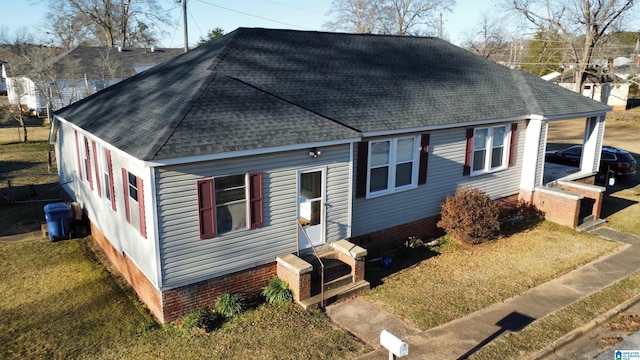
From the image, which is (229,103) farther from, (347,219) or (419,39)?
(419,39)

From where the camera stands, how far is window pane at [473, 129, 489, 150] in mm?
14851

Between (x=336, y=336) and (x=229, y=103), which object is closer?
(x=336, y=336)

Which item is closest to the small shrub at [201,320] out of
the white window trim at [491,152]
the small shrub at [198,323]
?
the small shrub at [198,323]

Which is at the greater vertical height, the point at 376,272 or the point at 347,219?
the point at 347,219

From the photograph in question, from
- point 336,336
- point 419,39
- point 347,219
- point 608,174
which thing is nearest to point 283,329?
point 336,336

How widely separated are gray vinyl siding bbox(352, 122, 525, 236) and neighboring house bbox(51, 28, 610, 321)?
43 millimetres

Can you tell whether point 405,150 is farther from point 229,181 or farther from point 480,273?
point 229,181

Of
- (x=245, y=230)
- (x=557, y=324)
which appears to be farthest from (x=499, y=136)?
(x=245, y=230)

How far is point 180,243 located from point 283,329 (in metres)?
2.60

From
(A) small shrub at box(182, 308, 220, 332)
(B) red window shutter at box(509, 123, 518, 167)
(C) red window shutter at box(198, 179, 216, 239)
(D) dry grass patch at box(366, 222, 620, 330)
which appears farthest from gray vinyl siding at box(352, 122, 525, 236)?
(A) small shrub at box(182, 308, 220, 332)

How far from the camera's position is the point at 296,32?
1555cm

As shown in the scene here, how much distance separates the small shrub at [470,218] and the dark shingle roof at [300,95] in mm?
2271

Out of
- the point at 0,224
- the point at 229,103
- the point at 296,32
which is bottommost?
the point at 0,224

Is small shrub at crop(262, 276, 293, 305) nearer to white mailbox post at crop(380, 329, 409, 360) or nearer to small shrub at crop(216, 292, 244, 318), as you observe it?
small shrub at crop(216, 292, 244, 318)
